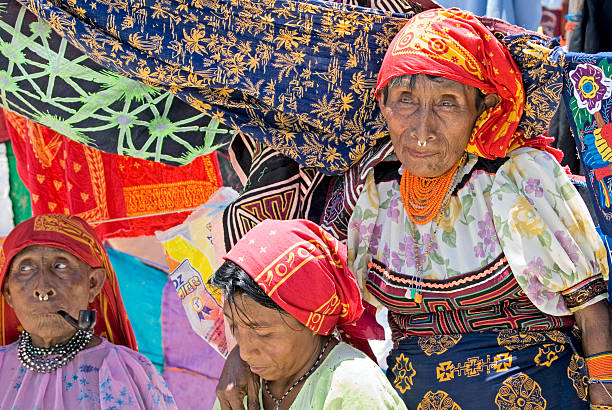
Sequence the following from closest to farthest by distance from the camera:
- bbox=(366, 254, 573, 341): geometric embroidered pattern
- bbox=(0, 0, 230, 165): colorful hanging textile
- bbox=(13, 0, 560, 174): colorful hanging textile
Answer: bbox=(366, 254, 573, 341): geometric embroidered pattern → bbox=(13, 0, 560, 174): colorful hanging textile → bbox=(0, 0, 230, 165): colorful hanging textile

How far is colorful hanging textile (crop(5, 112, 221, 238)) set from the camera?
159 inches

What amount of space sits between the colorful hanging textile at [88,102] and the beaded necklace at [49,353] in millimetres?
794

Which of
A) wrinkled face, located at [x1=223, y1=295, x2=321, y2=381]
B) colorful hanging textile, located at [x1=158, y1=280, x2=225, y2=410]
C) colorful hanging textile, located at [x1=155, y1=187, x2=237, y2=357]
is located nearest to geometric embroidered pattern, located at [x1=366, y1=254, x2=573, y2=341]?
wrinkled face, located at [x1=223, y1=295, x2=321, y2=381]

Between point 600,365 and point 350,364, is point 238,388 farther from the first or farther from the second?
point 600,365

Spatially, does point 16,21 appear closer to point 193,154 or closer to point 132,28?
point 132,28

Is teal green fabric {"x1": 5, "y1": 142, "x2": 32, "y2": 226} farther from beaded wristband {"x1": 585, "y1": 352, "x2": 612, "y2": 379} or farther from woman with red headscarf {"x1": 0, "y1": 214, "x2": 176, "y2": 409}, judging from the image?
beaded wristband {"x1": 585, "y1": 352, "x2": 612, "y2": 379}

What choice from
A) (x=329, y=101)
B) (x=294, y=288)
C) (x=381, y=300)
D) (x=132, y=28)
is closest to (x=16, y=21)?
(x=132, y=28)

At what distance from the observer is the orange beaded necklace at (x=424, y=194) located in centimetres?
289

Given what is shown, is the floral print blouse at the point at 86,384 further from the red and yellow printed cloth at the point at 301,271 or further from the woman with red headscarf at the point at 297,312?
the red and yellow printed cloth at the point at 301,271

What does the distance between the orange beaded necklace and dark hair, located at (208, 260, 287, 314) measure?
2.09ft

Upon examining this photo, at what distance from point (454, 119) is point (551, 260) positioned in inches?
21.1

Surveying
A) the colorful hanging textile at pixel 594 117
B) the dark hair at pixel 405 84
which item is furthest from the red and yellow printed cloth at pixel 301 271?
the colorful hanging textile at pixel 594 117

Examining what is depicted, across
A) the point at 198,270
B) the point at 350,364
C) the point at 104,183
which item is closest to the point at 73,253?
the point at 198,270

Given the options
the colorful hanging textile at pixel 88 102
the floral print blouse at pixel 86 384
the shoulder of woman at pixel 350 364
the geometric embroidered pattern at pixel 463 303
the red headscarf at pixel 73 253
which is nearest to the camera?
the shoulder of woman at pixel 350 364
